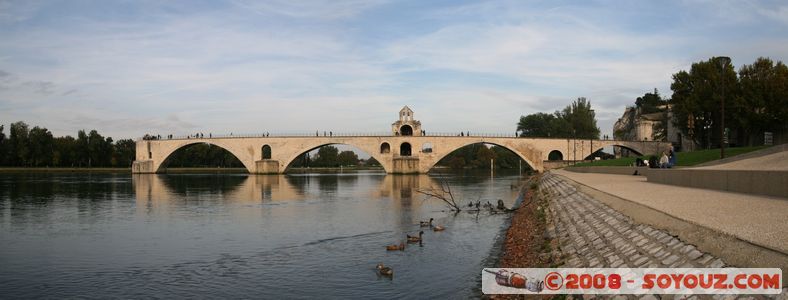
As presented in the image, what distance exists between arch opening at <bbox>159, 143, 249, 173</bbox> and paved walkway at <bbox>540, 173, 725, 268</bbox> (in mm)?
107093

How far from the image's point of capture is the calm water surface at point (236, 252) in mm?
12859

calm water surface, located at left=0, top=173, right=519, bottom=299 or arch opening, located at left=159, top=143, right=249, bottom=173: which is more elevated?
arch opening, located at left=159, top=143, right=249, bottom=173

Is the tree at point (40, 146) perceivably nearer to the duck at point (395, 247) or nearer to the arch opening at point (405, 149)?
the arch opening at point (405, 149)

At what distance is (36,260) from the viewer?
52.2 feet

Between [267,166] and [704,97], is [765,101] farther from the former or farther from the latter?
[267,166]

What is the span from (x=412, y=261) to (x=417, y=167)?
77.4m

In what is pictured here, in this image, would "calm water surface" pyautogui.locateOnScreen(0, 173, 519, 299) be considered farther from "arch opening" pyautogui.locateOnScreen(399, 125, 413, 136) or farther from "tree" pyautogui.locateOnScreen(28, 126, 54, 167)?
"tree" pyautogui.locateOnScreen(28, 126, 54, 167)

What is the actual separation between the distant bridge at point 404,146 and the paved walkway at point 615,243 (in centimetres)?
7662

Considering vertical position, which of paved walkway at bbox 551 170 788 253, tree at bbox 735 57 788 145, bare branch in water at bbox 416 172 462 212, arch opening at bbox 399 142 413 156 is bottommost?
bare branch in water at bbox 416 172 462 212

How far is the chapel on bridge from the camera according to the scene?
315 ft

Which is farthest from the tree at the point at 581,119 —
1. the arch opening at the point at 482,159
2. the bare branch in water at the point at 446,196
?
the bare branch in water at the point at 446,196

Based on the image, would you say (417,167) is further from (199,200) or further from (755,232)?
(755,232)

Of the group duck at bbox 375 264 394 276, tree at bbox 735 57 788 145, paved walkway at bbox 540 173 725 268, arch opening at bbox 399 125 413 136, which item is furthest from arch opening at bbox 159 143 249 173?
paved walkway at bbox 540 173 725 268

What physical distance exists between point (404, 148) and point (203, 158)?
156 feet
